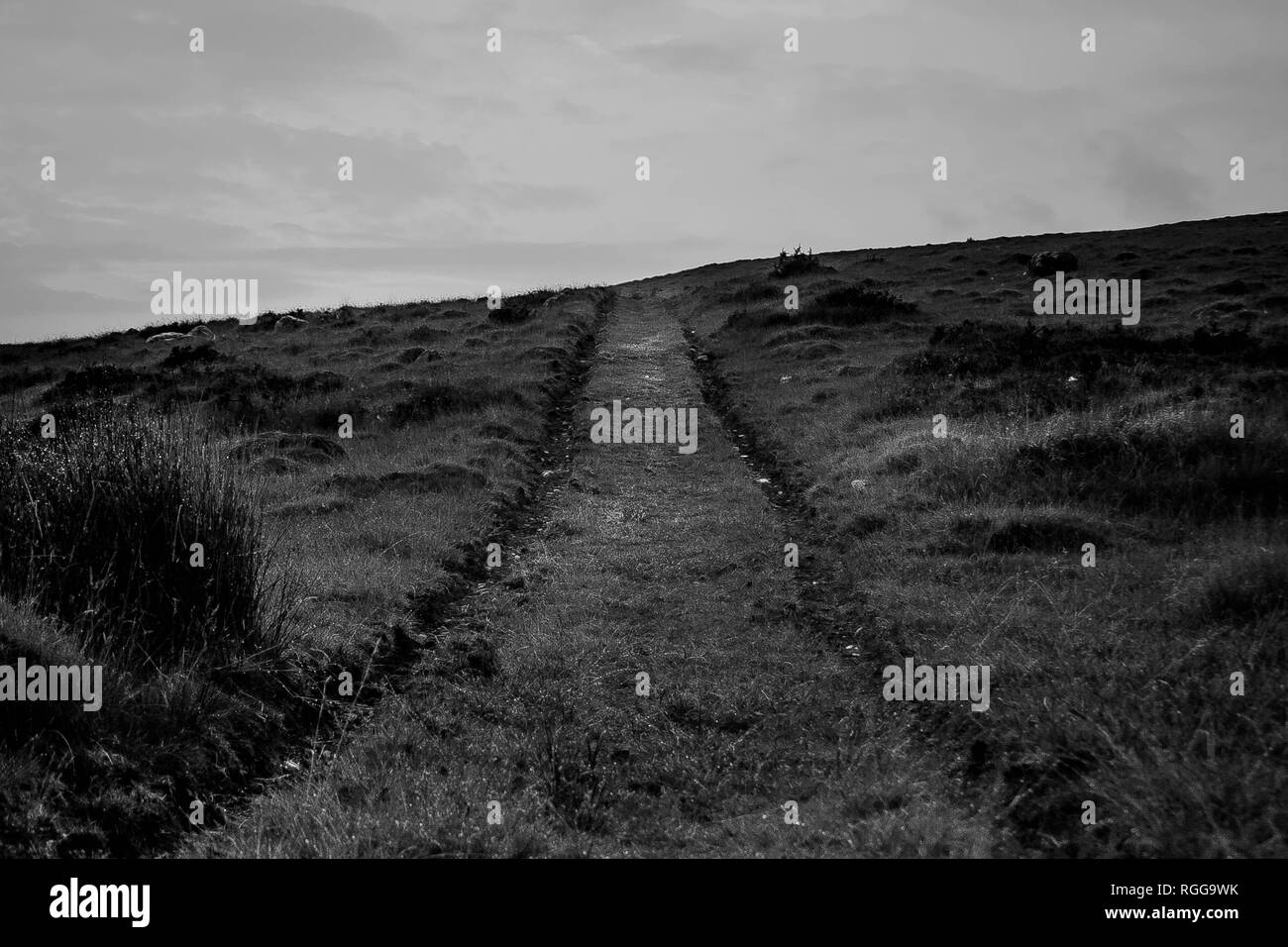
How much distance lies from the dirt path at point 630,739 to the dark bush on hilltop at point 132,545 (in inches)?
60.8

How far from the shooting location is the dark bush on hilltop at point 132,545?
22.4 feet

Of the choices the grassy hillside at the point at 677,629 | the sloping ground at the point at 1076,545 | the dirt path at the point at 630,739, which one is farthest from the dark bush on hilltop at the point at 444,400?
the dirt path at the point at 630,739

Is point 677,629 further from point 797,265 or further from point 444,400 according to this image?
point 797,265

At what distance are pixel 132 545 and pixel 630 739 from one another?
4.05m

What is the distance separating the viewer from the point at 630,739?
6711 mm

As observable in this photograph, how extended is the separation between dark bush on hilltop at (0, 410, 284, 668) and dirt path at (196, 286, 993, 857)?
5.07ft

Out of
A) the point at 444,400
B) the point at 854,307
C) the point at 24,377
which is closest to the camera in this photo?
the point at 444,400

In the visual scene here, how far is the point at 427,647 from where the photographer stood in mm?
8609

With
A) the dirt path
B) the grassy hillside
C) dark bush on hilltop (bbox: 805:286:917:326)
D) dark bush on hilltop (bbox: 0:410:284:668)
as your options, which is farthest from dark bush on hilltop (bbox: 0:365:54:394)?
the dirt path

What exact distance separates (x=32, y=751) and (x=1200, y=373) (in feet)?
54.5

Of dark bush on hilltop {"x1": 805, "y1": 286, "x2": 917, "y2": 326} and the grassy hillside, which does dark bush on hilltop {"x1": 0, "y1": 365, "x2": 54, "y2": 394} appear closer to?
the grassy hillside

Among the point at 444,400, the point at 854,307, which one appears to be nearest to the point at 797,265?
the point at 854,307

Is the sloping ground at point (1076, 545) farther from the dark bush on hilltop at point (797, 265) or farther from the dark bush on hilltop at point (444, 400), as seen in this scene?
the dark bush on hilltop at point (797, 265)
